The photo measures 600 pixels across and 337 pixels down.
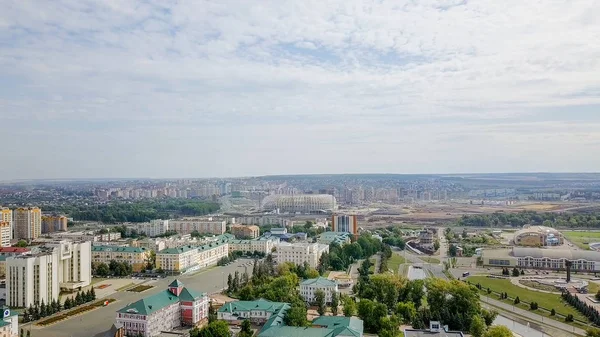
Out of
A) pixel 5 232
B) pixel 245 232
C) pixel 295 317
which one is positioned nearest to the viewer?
pixel 295 317

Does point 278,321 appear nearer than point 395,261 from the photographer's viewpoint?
Yes

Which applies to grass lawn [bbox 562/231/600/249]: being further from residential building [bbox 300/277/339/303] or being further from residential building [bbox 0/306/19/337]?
residential building [bbox 0/306/19/337]

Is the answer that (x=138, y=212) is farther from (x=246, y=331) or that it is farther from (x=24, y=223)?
(x=246, y=331)

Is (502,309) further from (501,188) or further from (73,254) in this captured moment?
(501,188)

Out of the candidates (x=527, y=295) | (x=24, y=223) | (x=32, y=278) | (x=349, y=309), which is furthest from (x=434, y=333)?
(x=24, y=223)

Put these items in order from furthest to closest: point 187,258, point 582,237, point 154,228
→ point 154,228 → point 582,237 → point 187,258

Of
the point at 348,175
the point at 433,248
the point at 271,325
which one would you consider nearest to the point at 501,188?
the point at 348,175

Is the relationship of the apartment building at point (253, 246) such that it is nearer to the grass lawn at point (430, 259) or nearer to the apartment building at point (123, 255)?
the apartment building at point (123, 255)
